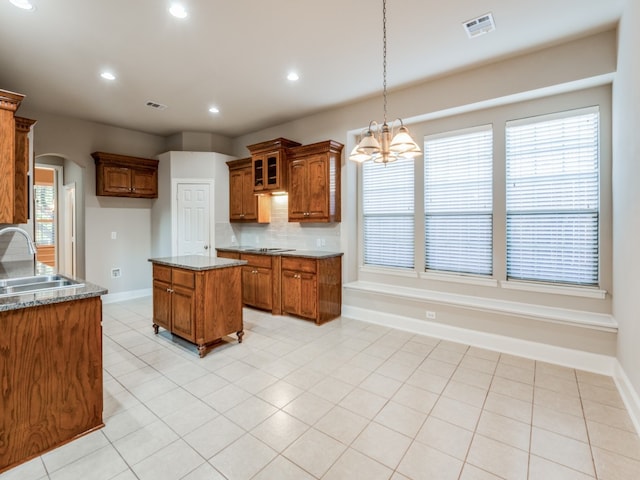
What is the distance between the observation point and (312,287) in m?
4.24

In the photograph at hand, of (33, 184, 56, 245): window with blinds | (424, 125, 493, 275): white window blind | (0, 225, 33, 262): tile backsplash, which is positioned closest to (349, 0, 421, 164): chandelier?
(424, 125, 493, 275): white window blind

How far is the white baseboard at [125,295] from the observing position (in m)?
5.52

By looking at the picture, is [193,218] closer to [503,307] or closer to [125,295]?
[125,295]

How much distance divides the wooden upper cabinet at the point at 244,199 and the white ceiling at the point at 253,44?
4.78ft

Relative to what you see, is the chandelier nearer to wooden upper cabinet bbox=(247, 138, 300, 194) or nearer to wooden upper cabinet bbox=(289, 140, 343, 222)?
wooden upper cabinet bbox=(289, 140, 343, 222)

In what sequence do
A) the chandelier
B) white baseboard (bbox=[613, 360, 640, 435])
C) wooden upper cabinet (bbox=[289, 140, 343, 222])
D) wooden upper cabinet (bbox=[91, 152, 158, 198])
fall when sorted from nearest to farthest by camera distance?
white baseboard (bbox=[613, 360, 640, 435])
the chandelier
wooden upper cabinet (bbox=[289, 140, 343, 222])
wooden upper cabinet (bbox=[91, 152, 158, 198])

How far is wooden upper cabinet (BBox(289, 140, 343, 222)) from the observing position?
4.50 metres

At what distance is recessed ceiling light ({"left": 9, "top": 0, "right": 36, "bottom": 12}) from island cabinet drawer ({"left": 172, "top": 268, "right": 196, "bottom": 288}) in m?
2.46

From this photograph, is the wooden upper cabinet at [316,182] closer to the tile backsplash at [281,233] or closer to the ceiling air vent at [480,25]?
the tile backsplash at [281,233]

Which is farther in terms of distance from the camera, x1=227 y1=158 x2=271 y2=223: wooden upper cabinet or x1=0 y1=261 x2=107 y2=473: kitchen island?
x1=227 y1=158 x2=271 y2=223: wooden upper cabinet

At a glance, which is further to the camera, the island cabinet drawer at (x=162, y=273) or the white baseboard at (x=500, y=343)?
the island cabinet drawer at (x=162, y=273)

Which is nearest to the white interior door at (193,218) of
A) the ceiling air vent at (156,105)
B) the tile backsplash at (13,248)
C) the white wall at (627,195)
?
the ceiling air vent at (156,105)

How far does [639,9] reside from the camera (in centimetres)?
210

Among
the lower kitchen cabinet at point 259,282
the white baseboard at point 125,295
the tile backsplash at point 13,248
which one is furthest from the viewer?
the white baseboard at point 125,295
